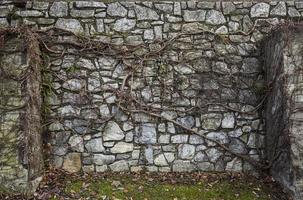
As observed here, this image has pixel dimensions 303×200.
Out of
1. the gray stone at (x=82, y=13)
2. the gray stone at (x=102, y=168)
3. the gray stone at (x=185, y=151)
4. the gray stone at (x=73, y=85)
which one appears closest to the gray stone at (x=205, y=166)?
the gray stone at (x=185, y=151)

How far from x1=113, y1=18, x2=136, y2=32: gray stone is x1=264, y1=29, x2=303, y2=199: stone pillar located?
2177mm

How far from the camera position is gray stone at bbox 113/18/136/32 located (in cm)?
696

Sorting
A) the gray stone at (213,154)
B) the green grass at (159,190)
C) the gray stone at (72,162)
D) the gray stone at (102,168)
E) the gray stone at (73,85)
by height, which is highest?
the gray stone at (73,85)

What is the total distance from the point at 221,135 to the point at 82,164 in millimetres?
2239

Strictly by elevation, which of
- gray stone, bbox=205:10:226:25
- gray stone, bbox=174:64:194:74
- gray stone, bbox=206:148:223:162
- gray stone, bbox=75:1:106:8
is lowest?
gray stone, bbox=206:148:223:162

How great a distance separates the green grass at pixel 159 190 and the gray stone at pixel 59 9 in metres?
2.62

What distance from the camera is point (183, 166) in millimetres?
6895

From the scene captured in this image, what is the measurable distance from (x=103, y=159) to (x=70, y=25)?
7.15ft

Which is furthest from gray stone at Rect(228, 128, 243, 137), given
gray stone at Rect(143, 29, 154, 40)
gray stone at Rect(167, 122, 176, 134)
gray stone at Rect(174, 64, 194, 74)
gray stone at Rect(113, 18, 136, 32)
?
gray stone at Rect(113, 18, 136, 32)

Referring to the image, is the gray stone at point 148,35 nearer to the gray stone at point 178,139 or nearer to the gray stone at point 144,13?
the gray stone at point 144,13

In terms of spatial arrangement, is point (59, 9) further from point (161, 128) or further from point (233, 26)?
point (233, 26)

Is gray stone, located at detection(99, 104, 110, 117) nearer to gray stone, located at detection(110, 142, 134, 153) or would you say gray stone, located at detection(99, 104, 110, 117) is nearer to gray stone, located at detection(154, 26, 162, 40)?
gray stone, located at detection(110, 142, 134, 153)

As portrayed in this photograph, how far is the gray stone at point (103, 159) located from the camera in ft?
22.4

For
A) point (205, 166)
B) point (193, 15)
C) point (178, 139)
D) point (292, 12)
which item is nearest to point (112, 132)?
point (178, 139)
